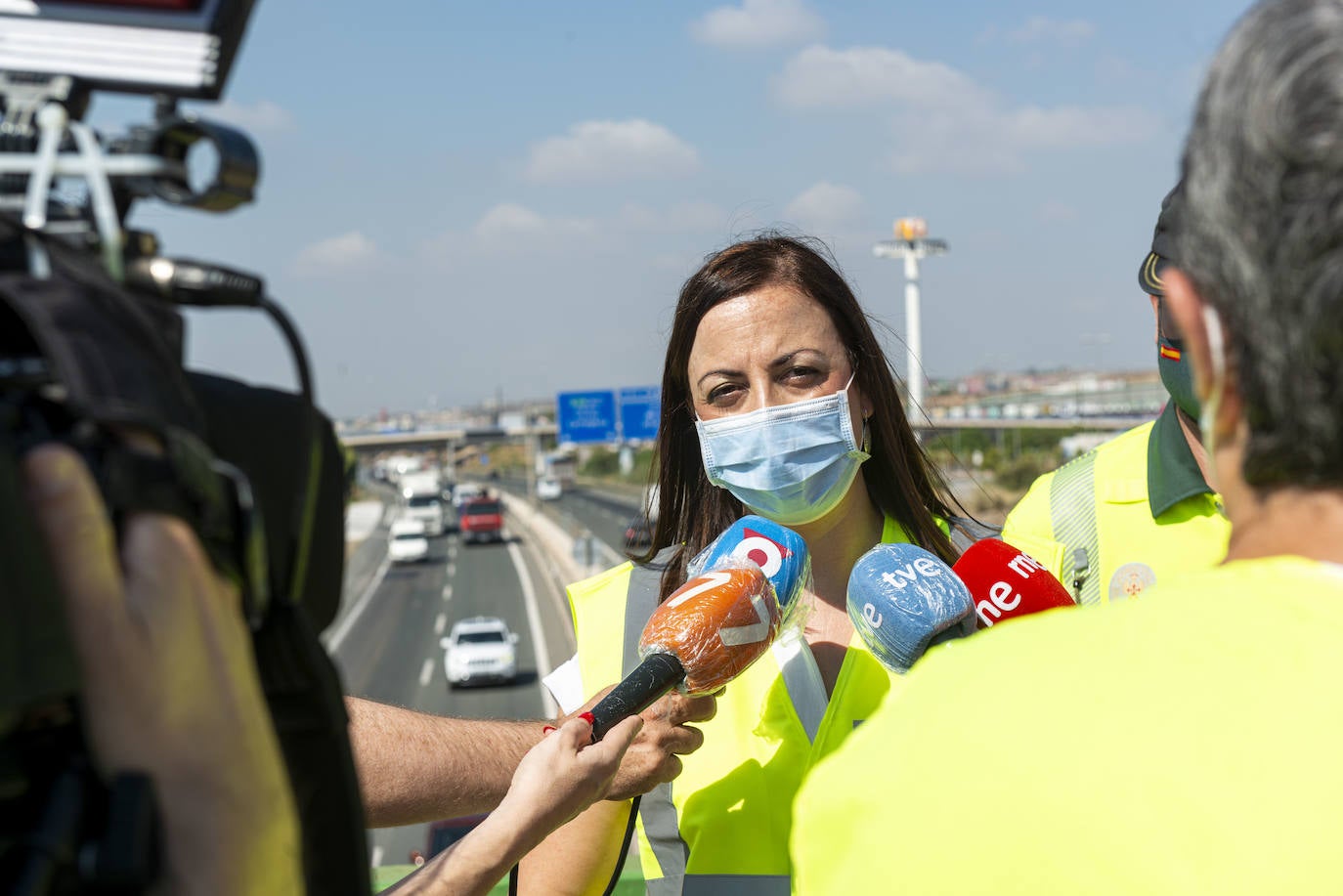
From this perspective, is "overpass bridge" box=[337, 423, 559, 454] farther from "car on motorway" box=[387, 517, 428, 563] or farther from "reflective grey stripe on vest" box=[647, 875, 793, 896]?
"reflective grey stripe on vest" box=[647, 875, 793, 896]

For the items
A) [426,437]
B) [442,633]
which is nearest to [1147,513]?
[442,633]

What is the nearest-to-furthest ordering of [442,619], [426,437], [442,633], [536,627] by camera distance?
1. [536,627]
2. [442,633]
3. [442,619]
4. [426,437]

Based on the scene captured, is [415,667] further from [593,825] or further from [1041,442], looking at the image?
[1041,442]

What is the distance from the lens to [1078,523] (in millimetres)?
3320

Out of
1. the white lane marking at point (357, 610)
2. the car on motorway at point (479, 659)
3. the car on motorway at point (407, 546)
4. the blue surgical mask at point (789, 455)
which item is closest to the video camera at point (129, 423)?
the blue surgical mask at point (789, 455)

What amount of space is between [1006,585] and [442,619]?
1383 inches

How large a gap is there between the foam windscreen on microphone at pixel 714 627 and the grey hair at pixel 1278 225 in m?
1.35

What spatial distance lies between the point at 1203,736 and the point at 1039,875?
7.3 inches

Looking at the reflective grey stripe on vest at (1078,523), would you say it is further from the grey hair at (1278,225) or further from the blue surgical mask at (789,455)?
the grey hair at (1278,225)

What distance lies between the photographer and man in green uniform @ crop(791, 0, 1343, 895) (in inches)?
38.5

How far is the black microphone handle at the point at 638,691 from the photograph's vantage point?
7.25 ft

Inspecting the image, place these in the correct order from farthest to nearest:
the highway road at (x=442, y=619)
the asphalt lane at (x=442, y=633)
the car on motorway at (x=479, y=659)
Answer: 1. the car on motorway at (x=479, y=659)
2. the highway road at (x=442, y=619)
3. the asphalt lane at (x=442, y=633)

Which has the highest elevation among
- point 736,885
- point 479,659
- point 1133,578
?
point 1133,578

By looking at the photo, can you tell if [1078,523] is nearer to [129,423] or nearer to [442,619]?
[129,423]
